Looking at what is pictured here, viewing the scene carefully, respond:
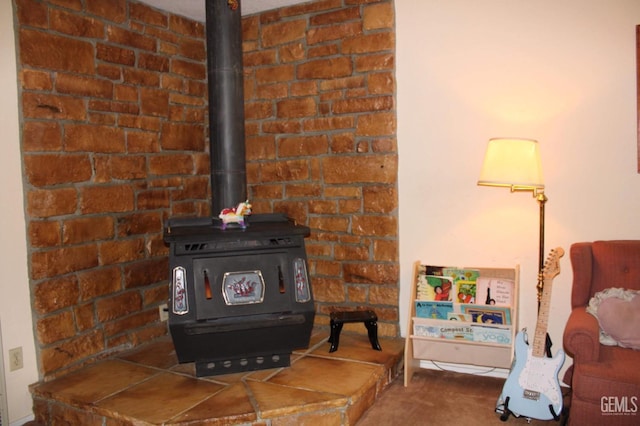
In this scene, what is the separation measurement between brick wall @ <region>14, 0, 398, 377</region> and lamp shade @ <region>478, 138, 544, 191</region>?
768mm

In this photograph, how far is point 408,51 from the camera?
314cm

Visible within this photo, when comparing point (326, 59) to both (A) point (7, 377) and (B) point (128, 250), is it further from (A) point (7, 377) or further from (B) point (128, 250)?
(A) point (7, 377)

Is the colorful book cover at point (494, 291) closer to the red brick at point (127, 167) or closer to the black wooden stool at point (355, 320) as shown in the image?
the black wooden stool at point (355, 320)

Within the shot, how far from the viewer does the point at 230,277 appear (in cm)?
263

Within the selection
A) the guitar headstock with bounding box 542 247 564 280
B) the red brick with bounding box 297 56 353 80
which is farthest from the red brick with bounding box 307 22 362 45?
the guitar headstock with bounding box 542 247 564 280

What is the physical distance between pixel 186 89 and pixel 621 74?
2718mm

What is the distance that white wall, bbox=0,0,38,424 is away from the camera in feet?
8.16

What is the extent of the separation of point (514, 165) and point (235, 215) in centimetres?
151

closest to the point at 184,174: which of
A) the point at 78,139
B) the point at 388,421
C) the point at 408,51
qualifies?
the point at 78,139

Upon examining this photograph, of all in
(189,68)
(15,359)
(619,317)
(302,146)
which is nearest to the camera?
(619,317)

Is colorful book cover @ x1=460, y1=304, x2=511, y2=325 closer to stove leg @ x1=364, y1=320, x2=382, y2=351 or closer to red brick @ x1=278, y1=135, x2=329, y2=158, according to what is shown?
stove leg @ x1=364, y1=320, x2=382, y2=351

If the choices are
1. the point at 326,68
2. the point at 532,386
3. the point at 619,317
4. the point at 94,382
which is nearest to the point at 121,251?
the point at 94,382

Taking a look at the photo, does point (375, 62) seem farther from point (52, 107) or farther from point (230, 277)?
point (52, 107)

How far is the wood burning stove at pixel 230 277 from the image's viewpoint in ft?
8.40
